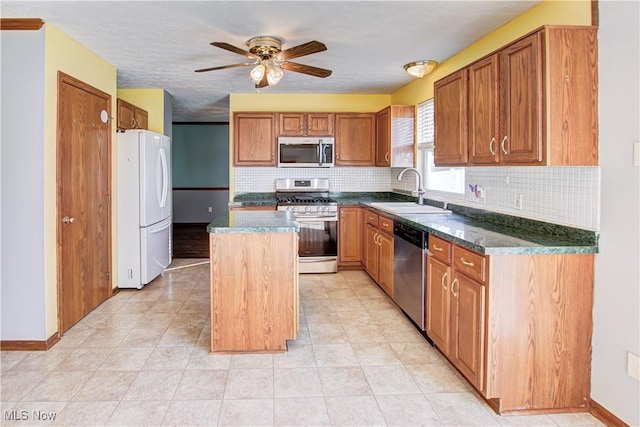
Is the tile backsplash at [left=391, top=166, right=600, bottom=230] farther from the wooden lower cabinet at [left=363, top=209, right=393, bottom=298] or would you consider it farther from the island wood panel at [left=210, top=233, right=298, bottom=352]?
the island wood panel at [left=210, top=233, right=298, bottom=352]

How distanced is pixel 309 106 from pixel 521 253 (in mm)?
4219

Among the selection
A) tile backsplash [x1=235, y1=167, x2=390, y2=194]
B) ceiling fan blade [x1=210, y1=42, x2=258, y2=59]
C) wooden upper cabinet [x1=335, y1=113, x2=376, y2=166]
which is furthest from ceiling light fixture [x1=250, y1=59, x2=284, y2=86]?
tile backsplash [x1=235, y1=167, x2=390, y2=194]

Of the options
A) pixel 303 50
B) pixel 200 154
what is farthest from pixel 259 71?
pixel 200 154

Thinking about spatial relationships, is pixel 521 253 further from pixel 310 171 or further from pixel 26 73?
pixel 310 171

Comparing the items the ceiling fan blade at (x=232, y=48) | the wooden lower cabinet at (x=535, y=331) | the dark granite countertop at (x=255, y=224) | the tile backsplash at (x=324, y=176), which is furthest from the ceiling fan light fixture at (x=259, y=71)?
the tile backsplash at (x=324, y=176)

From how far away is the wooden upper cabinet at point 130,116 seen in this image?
4602 mm

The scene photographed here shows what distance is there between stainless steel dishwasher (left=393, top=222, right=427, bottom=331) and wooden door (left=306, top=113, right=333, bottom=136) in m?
2.28

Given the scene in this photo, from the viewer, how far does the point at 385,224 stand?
4.26m

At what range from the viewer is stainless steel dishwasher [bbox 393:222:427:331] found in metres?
3.19

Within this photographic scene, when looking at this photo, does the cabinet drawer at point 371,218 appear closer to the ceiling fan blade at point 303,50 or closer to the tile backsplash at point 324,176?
the tile backsplash at point 324,176

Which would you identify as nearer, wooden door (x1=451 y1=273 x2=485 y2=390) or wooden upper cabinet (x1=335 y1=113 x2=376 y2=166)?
wooden door (x1=451 y1=273 x2=485 y2=390)

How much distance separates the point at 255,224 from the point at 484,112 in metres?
1.66

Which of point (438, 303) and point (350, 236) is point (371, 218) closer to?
point (350, 236)

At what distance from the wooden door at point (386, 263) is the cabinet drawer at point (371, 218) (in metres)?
0.22
